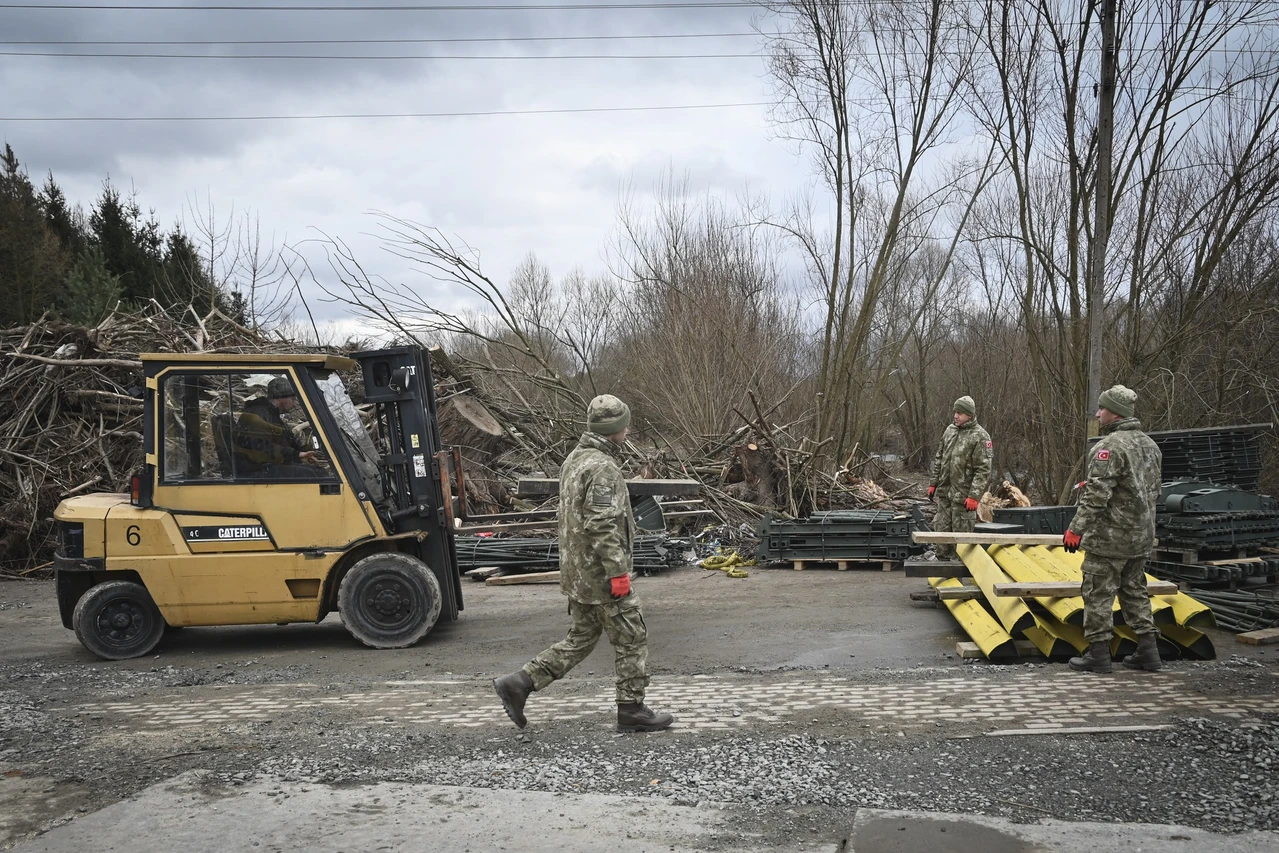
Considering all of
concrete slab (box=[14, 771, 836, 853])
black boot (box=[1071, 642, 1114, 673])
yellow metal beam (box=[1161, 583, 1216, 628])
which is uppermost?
yellow metal beam (box=[1161, 583, 1216, 628])

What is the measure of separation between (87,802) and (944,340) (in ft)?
95.5

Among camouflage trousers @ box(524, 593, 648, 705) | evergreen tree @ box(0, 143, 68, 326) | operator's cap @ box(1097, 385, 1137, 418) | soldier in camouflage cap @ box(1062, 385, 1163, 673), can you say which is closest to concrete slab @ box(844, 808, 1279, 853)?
camouflage trousers @ box(524, 593, 648, 705)

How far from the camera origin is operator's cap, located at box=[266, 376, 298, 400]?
26.5 ft

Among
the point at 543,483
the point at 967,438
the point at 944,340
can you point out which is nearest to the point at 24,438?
the point at 543,483

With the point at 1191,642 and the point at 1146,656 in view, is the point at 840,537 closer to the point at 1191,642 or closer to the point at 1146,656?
the point at 1191,642

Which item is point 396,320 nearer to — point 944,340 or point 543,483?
point 543,483

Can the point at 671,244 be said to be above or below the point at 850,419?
above

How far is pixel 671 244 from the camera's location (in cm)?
2178

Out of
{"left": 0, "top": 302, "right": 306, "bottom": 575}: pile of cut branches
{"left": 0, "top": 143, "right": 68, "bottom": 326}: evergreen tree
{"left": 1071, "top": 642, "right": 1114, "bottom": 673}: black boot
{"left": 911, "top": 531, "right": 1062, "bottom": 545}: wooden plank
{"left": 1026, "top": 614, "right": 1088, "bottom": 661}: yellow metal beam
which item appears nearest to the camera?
{"left": 1071, "top": 642, "right": 1114, "bottom": 673}: black boot

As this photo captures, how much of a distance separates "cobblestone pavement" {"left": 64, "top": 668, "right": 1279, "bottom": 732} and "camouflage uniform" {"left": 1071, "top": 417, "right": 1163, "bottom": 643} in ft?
1.47

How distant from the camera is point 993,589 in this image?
7645 mm

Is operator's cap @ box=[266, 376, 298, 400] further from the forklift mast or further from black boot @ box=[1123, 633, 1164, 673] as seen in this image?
black boot @ box=[1123, 633, 1164, 673]

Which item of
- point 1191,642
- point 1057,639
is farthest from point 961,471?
point 1191,642

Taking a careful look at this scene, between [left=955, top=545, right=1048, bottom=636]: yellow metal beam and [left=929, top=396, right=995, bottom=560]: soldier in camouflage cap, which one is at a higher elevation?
[left=929, top=396, right=995, bottom=560]: soldier in camouflage cap
